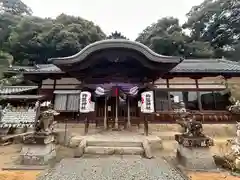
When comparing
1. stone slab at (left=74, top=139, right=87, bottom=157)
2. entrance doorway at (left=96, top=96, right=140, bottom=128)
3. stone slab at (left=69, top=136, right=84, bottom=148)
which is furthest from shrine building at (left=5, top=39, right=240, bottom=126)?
stone slab at (left=74, top=139, right=87, bottom=157)

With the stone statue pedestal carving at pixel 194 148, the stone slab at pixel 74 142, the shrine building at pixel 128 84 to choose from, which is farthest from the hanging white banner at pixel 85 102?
the stone statue pedestal carving at pixel 194 148

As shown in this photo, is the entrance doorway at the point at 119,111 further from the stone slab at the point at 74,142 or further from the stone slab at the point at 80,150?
the stone slab at the point at 80,150

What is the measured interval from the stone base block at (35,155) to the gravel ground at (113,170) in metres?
0.57

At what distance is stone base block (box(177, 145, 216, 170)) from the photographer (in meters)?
6.27

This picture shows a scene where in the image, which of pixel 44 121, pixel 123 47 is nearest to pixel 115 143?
pixel 44 121

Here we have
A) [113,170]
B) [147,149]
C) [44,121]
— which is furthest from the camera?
[147,149]

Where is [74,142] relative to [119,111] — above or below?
below

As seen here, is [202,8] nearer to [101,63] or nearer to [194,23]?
[194,23]

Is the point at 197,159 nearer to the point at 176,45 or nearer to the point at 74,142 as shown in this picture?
the point at 74,142

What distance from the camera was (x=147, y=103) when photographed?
10.3 m

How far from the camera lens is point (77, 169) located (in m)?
5.91

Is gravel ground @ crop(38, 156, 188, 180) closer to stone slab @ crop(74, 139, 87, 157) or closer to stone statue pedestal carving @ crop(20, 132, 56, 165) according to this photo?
stone slab @ crop(74, 139, 87, 157)

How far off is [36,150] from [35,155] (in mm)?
186

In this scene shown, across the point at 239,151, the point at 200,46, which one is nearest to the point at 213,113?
the point at 239,151
